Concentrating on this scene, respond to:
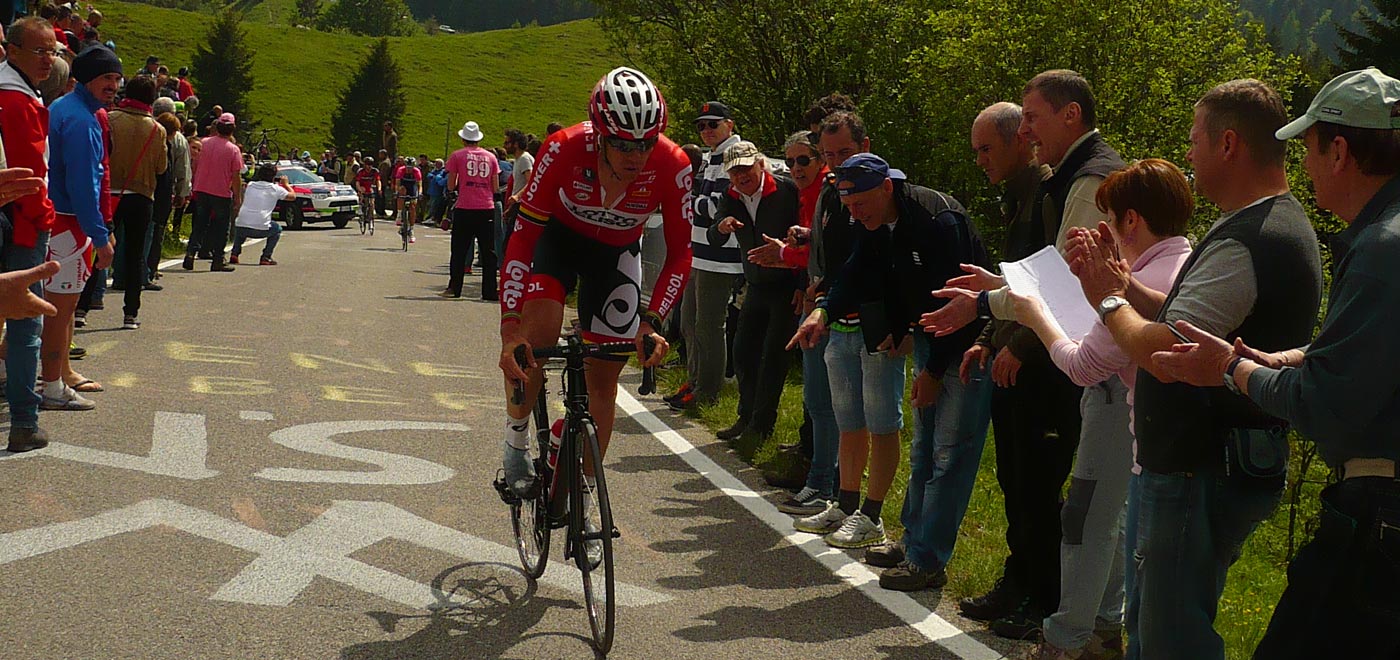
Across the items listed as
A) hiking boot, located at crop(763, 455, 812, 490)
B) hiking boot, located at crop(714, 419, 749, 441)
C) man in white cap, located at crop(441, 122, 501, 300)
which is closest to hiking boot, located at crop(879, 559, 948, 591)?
hiking boot, located at crop(763, 455, 812, 490)

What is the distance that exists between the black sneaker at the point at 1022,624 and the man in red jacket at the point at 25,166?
5.59m

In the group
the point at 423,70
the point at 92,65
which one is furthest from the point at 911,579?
the point at 423,70

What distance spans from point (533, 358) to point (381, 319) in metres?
10.8

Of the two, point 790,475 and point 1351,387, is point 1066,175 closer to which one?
point 1351,387

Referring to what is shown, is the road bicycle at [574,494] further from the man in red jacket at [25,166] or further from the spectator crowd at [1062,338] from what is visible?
the man in red jacket at [25,166]

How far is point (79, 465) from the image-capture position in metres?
7.41

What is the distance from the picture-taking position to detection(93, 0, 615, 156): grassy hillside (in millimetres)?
117312

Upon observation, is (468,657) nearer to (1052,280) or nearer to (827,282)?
(1052,280)

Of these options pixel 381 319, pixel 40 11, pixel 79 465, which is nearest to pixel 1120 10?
pixel 381 319

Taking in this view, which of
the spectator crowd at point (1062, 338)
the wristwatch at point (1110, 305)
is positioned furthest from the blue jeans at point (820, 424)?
the wristwatch at point (1110, 305)

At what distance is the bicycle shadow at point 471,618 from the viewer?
4996 mm

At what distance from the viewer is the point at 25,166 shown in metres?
7.47

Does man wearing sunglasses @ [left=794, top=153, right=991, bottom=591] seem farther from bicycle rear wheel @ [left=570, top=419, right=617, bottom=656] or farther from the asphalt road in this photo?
bicycle rear wheel @ [left=570, top=419, right=617, bottom=656]

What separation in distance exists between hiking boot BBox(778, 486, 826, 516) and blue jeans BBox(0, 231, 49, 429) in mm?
4405
